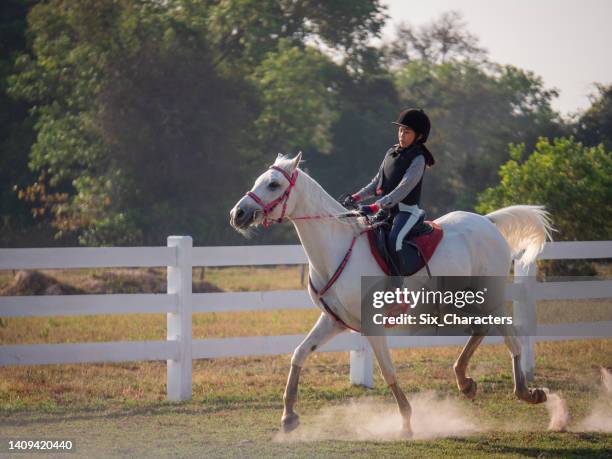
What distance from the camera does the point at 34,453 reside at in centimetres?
769

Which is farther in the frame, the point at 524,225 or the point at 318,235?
the point at 524,225

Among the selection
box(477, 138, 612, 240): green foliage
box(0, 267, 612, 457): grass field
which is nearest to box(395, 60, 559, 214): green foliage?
box(477, 138, 612, 240): green foliage

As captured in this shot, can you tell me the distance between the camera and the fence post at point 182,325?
1039cm

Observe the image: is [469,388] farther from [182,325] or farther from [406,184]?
[182,325]

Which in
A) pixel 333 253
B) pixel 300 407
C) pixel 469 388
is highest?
pixel 333 253

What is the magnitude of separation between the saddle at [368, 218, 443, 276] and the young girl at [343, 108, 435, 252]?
0.07m

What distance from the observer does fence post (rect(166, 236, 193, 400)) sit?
34.1 feet

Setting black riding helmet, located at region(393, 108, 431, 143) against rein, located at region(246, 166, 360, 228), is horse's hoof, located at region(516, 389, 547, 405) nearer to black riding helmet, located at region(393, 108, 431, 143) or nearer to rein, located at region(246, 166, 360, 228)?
rein, located at region(246, 166, 360, 228)

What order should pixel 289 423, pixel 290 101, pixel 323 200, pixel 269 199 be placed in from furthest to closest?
pixel 290 101 < pixel 323 200 < pixel 289 423 < pixel 269 199

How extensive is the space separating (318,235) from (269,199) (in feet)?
2.03

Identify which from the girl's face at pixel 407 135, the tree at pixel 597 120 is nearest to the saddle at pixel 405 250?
the girl's face at pixel 407 135

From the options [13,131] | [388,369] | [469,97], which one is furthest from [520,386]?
[469,97]

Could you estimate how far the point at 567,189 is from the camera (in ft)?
72.5

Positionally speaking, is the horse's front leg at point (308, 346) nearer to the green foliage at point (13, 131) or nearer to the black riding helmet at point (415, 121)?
the black riding helmet at point (415, 121)
